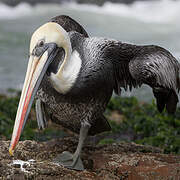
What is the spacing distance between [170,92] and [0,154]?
1687mm

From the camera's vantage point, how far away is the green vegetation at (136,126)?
5656 mm

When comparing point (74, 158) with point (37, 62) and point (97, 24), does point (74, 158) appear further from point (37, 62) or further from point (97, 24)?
point (97, 24)

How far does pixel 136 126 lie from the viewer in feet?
21.0

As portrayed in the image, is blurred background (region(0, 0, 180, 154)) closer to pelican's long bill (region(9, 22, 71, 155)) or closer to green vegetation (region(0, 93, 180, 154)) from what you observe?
green vegetation (region(0, 93, 180, 154))

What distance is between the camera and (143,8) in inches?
424

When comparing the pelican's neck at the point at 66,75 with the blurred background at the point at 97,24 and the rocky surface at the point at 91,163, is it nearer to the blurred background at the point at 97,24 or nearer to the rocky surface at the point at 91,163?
the rocky surface at the point at 91,163

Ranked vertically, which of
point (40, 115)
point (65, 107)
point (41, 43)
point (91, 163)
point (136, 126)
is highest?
point (41, 43)

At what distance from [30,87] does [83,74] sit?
1.79 ft

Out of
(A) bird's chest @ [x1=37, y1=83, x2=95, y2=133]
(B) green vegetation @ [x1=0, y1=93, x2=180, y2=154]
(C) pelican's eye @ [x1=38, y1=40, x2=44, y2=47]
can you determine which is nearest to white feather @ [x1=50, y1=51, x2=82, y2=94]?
(A) bird's chest @ [x1=37, y1=83, x2=95, y2=133]

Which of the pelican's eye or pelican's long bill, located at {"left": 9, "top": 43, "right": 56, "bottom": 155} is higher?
the pelican's eye

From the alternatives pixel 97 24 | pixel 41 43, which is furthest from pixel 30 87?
pixel 97 24

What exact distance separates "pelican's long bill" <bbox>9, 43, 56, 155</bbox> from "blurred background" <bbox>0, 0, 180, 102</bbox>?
6.48 meters

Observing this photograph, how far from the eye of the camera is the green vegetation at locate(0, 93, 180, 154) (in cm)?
566

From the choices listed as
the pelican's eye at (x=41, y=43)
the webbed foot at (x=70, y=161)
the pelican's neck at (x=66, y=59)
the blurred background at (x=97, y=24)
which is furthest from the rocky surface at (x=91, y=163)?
the blurred background at (x=97, y=24)
